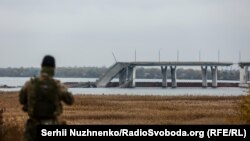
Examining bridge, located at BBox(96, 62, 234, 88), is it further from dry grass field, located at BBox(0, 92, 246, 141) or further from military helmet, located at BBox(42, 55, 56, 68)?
military helmet, located at BBox(42, 55, 56, 68)

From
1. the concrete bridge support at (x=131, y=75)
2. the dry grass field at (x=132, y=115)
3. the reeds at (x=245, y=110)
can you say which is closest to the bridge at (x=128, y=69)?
the concrete bridge support at (x=131, y=75)

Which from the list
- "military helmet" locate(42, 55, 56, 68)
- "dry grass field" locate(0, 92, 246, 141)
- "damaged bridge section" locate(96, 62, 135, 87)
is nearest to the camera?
"military helmet" locate(42, 55, 56, 68)

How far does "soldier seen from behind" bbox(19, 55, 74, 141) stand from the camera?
9305 mm

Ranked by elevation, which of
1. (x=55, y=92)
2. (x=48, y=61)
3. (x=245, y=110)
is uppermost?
(x=48, y=61)

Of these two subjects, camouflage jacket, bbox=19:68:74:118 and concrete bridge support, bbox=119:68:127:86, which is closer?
camouflage jacket, bbox=19:68:74:118

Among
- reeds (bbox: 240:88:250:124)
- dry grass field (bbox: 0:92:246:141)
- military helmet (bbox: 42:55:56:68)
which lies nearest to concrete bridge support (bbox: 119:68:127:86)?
dry grass field (bbox: 0:92:246:141)

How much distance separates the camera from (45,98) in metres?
9.35

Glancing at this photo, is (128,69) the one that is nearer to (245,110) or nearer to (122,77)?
(122,77)

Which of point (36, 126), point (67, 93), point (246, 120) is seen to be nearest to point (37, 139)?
point (36, 126)

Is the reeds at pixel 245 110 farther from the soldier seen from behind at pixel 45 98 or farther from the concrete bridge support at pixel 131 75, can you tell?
the concrete bridge support at pixel 131 75

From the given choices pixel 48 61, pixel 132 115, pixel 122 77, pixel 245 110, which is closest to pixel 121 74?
pixel 122 77

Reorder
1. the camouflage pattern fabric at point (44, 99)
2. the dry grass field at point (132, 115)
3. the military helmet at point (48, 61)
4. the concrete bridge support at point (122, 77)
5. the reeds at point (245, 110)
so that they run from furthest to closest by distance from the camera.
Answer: the concrete bridge support at point (122, 77), the dry grass field at point (132, 115), the reeds at point (245, 110), the military helmet at point (48, 61), the camouflage pattern fabric at point (44, 99)

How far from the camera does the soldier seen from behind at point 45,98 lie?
30.5 ft

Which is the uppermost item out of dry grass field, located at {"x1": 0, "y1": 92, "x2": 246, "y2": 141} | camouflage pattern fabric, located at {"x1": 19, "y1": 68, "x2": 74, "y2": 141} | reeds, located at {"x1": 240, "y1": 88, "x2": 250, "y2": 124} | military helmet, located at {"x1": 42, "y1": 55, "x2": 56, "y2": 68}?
military helmet, located at {"x1": 42, "y1": 55, "x2": 56, "y2": 68}
